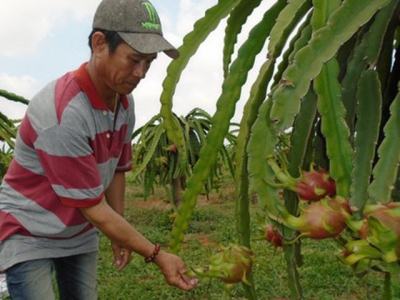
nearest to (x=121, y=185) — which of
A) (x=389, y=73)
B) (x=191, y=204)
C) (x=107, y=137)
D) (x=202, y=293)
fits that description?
(x=107, y=137)

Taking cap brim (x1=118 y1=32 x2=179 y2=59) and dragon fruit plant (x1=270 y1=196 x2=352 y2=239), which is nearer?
dragon fruit plant (x1=270 y1=196 x2=352 y2=239)

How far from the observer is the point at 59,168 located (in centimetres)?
156

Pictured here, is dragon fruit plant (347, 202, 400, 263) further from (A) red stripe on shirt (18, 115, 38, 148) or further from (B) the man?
(A) red stripe on shirt (18, 115, 38, 148)

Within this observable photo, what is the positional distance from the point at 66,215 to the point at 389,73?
1081 millimetres

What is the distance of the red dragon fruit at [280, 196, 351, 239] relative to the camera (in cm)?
70

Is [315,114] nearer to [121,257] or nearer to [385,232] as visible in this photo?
[385,232]

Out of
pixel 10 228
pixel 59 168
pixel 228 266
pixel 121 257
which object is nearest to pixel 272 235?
pixel 228 266

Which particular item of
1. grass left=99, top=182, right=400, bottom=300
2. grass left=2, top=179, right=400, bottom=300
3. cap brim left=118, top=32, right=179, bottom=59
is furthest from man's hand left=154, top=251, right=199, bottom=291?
grass left=99, top=182, right=400, bottom=300

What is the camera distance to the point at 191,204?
41.0 inches

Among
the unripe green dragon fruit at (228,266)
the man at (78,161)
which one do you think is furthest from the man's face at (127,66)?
the unripe green dragon fruit at (228,266)

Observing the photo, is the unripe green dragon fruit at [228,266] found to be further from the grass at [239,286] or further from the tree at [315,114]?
the grass at [239,286]

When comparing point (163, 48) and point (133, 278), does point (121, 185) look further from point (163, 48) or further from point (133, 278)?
point (133, 278)

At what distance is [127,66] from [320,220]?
3.18 feet

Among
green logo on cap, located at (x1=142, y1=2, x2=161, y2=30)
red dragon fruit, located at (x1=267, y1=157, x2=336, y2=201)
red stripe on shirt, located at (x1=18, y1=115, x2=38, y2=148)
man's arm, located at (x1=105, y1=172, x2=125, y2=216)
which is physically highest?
green logo on cap, located at (x1=142, y1=2, x2=161, y2=30)
